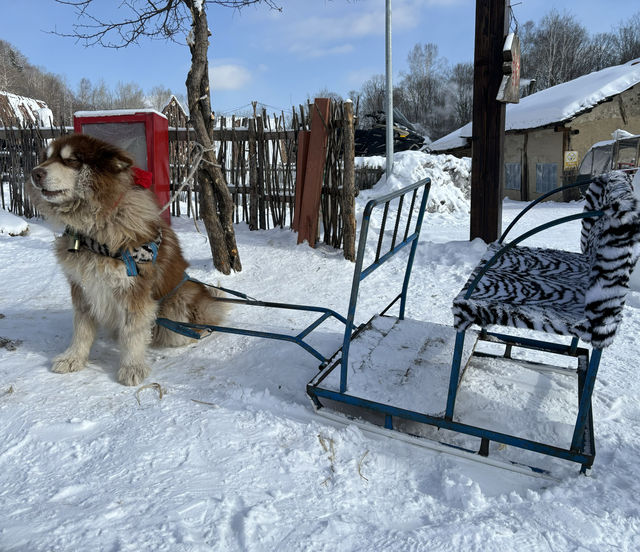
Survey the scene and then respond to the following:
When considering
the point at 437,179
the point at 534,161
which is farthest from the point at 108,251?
the point at 534,161

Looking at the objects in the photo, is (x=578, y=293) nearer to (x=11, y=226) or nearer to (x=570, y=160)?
(x=11, y=226)

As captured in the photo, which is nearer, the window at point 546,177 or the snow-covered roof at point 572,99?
the snow-covered roof at point 572,99

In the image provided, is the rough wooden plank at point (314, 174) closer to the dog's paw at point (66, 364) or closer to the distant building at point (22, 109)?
the dog's paw at point (66, 364)

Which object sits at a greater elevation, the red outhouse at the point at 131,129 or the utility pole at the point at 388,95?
the utility pole at the point at 388,95

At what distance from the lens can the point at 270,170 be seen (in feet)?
22.4

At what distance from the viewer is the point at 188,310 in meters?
3.19

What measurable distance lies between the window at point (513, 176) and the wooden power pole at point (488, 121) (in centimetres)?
1239

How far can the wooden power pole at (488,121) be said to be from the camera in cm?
557

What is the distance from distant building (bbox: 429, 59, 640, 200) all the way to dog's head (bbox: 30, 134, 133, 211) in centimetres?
1389

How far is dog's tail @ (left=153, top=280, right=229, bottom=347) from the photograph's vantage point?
3.13 metres

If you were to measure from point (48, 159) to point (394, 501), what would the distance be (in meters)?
2.42

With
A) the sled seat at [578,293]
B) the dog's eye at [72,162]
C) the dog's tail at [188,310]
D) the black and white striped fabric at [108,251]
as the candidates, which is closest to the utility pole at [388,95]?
the dog's tail at [188,310]

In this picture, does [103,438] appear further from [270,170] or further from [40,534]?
[270,170]

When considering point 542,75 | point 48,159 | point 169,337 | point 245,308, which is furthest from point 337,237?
point 542,75
